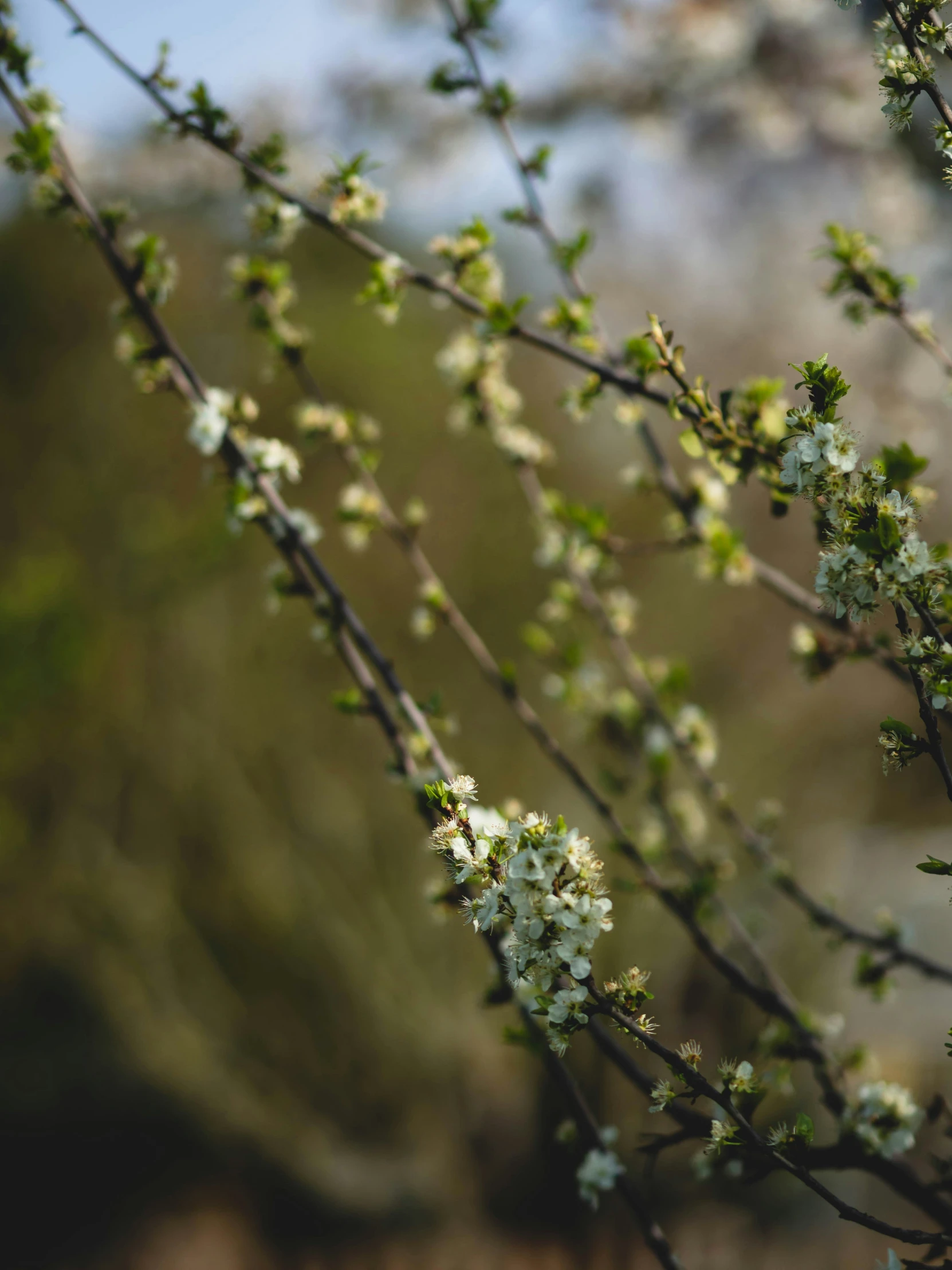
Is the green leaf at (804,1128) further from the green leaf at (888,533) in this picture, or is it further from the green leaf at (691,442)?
the green leaf at (691,442)

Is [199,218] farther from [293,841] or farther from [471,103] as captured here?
[471,103]

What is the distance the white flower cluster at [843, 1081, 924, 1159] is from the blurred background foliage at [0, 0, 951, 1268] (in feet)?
2.44

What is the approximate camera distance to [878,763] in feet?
17.3

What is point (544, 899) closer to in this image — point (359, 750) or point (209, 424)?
point (209, 424)

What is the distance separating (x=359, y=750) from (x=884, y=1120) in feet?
12.9

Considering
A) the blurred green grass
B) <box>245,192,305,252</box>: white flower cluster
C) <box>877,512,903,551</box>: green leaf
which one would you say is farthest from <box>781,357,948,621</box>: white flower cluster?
the blurred green grass

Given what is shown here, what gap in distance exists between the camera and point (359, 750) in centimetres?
494

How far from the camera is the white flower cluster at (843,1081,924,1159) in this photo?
3.94 feet

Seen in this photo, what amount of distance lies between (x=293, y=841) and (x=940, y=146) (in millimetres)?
3691

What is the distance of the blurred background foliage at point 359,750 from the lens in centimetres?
337

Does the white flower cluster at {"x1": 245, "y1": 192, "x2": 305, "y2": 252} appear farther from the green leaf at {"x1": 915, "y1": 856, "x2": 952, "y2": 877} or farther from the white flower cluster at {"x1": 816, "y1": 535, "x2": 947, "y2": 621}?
the green leaf at {"x1": 915, "y1": 856, "x2": 952, "y2": 877}

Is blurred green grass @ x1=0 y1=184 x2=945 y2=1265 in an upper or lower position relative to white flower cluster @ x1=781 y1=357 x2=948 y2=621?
upper

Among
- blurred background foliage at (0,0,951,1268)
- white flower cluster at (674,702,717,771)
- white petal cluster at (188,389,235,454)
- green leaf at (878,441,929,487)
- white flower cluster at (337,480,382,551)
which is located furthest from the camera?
blurred background foliage at (0,0,951,1268)

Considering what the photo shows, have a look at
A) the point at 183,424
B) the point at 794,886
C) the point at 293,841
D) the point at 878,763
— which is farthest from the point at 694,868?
the point at 183,424
